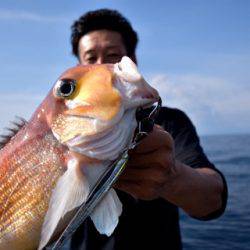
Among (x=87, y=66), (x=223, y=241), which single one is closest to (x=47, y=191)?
(x=87, y=66)

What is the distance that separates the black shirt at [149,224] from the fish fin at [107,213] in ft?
6.19

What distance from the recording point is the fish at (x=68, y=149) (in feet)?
7.73

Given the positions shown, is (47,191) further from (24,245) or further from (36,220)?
(24,245)

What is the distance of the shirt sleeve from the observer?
414cm

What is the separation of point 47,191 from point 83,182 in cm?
29

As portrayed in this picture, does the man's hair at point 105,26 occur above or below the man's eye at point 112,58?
above

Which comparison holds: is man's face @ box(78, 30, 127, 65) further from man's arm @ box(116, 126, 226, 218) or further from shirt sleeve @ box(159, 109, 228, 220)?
man's arm @ box(116, 126, 226, 218)

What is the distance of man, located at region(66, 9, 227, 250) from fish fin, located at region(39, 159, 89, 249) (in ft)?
1.36

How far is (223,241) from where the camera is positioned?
1155 centimetres

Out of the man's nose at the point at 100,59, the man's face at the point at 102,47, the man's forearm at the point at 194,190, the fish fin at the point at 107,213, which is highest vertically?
the man's face at the point at 102,47

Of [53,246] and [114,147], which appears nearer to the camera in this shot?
[114,147]

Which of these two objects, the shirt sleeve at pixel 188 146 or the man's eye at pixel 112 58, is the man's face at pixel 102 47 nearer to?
the man's eye at pixel 112 58

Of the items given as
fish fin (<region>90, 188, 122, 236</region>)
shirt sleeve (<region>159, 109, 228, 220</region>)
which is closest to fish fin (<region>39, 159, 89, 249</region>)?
fish fin (<region>90, 188, 122, 236</region>)

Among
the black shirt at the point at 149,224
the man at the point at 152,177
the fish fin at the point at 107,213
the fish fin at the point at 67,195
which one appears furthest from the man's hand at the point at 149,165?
the black shirt at the point at 149,224
